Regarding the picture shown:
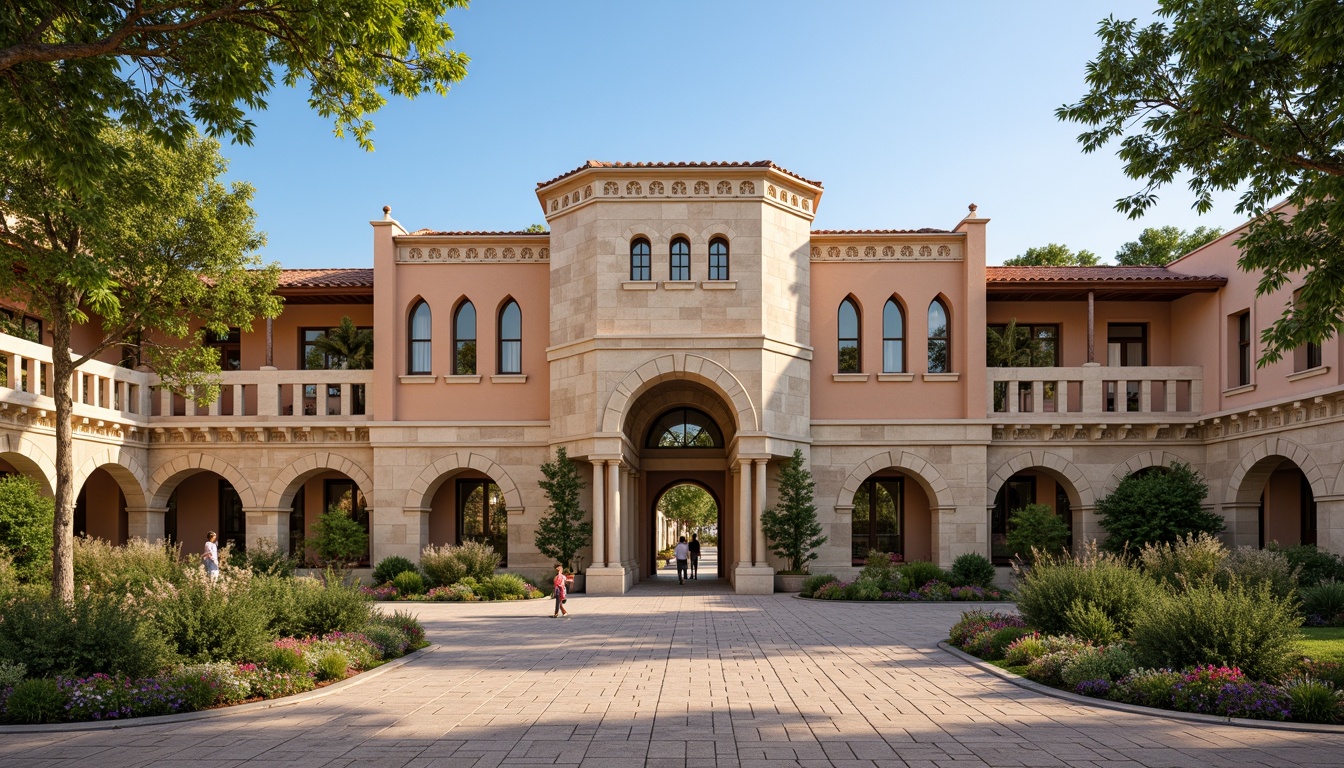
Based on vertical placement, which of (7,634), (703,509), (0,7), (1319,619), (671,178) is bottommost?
(703,509)

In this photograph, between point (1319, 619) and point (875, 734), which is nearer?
point (875, 734)

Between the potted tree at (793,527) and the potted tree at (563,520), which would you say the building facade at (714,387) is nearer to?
the potted tree at (793,527)

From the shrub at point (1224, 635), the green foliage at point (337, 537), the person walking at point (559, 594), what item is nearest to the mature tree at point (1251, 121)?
the shrub at point (1224, 635)

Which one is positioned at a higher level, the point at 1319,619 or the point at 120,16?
the point at 120,16

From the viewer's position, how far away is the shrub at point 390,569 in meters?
25.7

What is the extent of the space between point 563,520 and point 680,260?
8082 mm

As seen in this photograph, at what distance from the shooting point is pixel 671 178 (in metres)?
26.3

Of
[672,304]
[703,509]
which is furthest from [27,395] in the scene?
[703,509]

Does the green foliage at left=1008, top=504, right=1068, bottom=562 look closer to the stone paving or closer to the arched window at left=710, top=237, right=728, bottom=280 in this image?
the arched window at left=710, top=237, right=728, bottom=280

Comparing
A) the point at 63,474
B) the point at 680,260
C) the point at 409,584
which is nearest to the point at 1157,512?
the point at 680,260

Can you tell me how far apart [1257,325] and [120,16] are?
26.5 meters

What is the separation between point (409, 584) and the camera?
24234mm

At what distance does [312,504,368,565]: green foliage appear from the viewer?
2689 centimetres

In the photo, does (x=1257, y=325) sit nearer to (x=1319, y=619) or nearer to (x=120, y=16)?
(x=1319, y=619)
